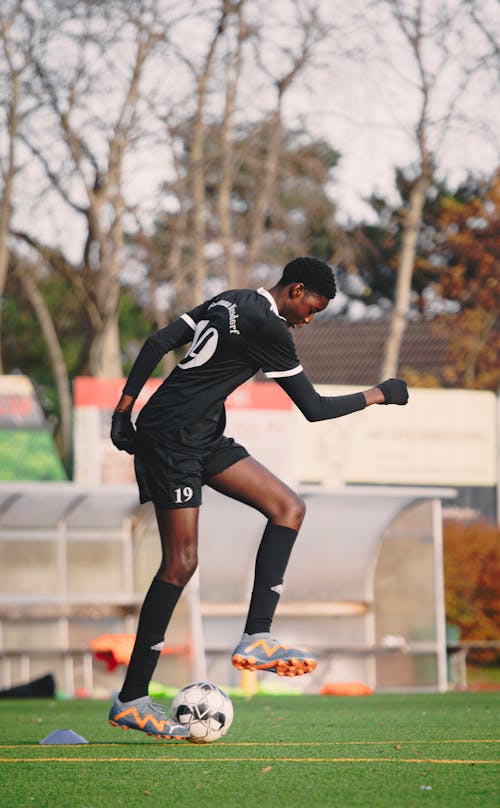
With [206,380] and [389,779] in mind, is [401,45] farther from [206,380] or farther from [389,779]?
[389,779]

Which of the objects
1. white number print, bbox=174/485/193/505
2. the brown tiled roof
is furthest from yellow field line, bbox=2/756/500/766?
the brown tiled roof

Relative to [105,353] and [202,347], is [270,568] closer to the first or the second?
[202,347]

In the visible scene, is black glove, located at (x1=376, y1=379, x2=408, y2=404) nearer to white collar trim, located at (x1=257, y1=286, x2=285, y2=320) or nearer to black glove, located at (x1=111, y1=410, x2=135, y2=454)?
white collar trim, located at (x1=257, y1=286, x2=285, y2=320)

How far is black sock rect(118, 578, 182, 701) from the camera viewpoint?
7648 millimetres

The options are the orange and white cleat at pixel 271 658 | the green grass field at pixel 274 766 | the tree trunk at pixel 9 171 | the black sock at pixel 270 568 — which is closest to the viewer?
the green grass field at pixel 274 766

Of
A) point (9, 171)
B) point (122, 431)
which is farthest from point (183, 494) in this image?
point (9, 171)

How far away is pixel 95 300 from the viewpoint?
88.2 ft

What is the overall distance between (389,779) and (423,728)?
331 cm

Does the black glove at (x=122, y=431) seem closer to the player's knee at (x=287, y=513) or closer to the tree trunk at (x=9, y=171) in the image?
the player's knee at (x=287, y=513)

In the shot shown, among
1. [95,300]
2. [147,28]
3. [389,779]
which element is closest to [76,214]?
[95,300]

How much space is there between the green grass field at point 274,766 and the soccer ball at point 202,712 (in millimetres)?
93

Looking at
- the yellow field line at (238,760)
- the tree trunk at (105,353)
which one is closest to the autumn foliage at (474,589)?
the tree trunk at (105,353)

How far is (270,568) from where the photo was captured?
7715 millimetres

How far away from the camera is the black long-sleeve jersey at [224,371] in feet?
24.3
